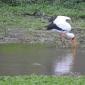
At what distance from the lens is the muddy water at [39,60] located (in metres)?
11.1

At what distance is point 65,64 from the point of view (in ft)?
39.5

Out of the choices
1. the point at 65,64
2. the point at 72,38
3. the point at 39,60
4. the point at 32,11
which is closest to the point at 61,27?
the point at 72,38

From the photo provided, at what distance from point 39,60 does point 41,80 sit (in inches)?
123

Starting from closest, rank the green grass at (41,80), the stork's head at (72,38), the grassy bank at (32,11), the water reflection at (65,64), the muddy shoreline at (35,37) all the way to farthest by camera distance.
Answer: the green grass at (41,80) → the water reflection at (65,64) → the stork's head at (72,38) → the muddy shoreline at (35,37) → the grassy bank at (32,11)

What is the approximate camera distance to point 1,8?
24.7m

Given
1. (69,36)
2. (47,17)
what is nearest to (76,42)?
(69,36)

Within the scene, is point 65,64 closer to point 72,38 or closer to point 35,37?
point 72,38

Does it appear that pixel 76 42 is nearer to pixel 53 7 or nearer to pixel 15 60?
pixel 15 60

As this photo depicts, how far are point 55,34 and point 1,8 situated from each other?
796cm

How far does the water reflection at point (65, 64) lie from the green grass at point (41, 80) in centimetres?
120

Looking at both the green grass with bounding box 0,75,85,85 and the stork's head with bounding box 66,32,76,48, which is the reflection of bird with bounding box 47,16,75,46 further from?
the green grass with bounding box 0,75,85,85

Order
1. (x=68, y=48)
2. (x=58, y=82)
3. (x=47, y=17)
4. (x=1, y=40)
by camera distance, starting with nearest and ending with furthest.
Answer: (x=58, y=82), (x=68, y=48), (x=1, y=40), (x=47, y=17)

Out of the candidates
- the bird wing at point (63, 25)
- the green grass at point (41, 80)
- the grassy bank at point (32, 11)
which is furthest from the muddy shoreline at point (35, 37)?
the green grass at point (41, 80)

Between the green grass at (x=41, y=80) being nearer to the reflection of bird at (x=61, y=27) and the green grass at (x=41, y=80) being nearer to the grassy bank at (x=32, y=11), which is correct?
the reflection of bird at (x=61, y=27)
